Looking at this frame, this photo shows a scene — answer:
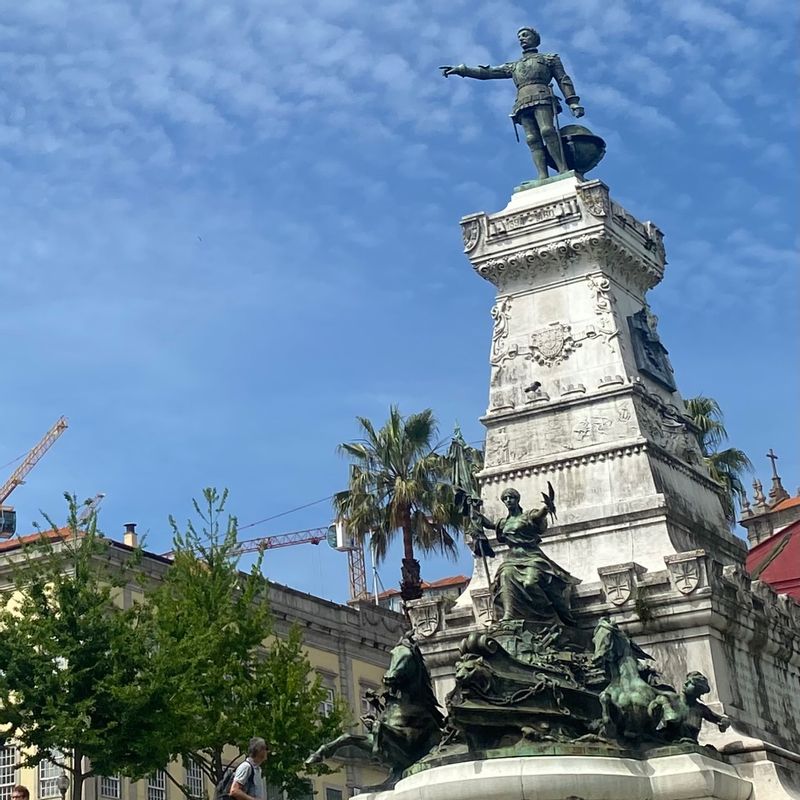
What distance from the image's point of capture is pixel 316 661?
5306 cm

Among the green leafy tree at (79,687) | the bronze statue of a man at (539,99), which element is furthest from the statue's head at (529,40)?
the green leafy tree at (79,687)

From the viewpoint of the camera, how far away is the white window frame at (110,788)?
44125mm

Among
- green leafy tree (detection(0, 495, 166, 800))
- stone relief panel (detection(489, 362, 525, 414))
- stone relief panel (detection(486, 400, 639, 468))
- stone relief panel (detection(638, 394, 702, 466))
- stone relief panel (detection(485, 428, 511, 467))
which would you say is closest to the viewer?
stone relief panel (detection(486, 400, 639, 468))

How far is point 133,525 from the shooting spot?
5550 centimetres

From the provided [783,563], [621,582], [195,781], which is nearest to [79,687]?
[621,582]

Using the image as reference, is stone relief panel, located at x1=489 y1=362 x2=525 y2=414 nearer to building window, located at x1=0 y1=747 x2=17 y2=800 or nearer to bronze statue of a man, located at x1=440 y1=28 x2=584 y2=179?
bronze statue of a man, located at x1=440 y1=28 x2=584 y2=179

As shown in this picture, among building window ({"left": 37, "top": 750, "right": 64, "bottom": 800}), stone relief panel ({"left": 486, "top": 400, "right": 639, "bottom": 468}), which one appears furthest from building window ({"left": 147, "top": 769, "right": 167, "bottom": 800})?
stone relief panel ({"left": 486, "top": 400, "right": 639, "bottom": 468})

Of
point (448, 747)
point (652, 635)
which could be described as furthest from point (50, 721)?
point (652, 635)

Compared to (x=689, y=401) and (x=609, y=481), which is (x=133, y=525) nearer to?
(x=689, y=401)

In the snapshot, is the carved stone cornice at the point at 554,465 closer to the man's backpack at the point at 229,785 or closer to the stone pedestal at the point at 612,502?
the stone pedestal at the point at 612,502

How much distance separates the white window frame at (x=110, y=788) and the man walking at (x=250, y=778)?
93.3 feet

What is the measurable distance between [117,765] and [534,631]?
9826mm

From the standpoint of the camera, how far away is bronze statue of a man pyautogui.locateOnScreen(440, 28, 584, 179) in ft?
117

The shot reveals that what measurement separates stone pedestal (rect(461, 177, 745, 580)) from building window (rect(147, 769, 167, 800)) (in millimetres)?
18978
